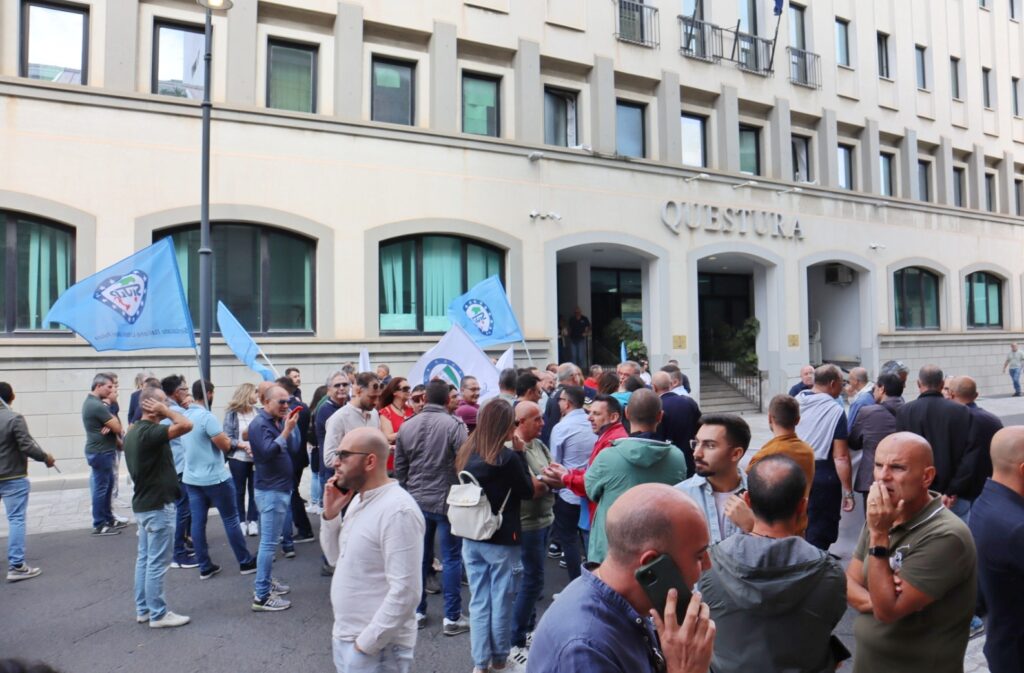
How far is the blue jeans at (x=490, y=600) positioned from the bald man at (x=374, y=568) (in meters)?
1.29

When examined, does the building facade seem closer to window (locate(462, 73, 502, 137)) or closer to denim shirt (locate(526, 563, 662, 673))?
window (locate(462, 73, 502, 137))

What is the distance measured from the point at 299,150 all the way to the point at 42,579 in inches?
379

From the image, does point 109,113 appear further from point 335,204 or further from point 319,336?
point 319,336

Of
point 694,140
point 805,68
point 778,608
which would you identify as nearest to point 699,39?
point 694,140

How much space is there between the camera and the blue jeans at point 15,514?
6742 millimetres

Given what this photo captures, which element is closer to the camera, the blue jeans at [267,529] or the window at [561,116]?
the blue jeans at [267,529]

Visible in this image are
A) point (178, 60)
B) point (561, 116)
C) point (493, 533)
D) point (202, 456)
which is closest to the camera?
point (493, 533)

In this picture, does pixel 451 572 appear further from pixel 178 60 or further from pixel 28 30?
pixel 28 30

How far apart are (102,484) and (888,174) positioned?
2538cm

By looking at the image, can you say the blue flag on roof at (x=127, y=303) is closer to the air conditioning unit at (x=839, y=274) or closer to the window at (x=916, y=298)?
the air conditioning unit at (x=839, y=274)

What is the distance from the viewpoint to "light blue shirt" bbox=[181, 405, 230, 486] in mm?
6684

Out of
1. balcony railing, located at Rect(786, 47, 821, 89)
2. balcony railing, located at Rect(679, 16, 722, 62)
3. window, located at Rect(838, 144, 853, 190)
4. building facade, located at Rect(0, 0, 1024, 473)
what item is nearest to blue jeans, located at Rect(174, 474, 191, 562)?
building facade, located at Rect(0, 0, 1024, 473)

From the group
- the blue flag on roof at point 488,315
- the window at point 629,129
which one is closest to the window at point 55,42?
the blue flag on roof at point 488,315

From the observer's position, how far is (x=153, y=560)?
554 centimetres
